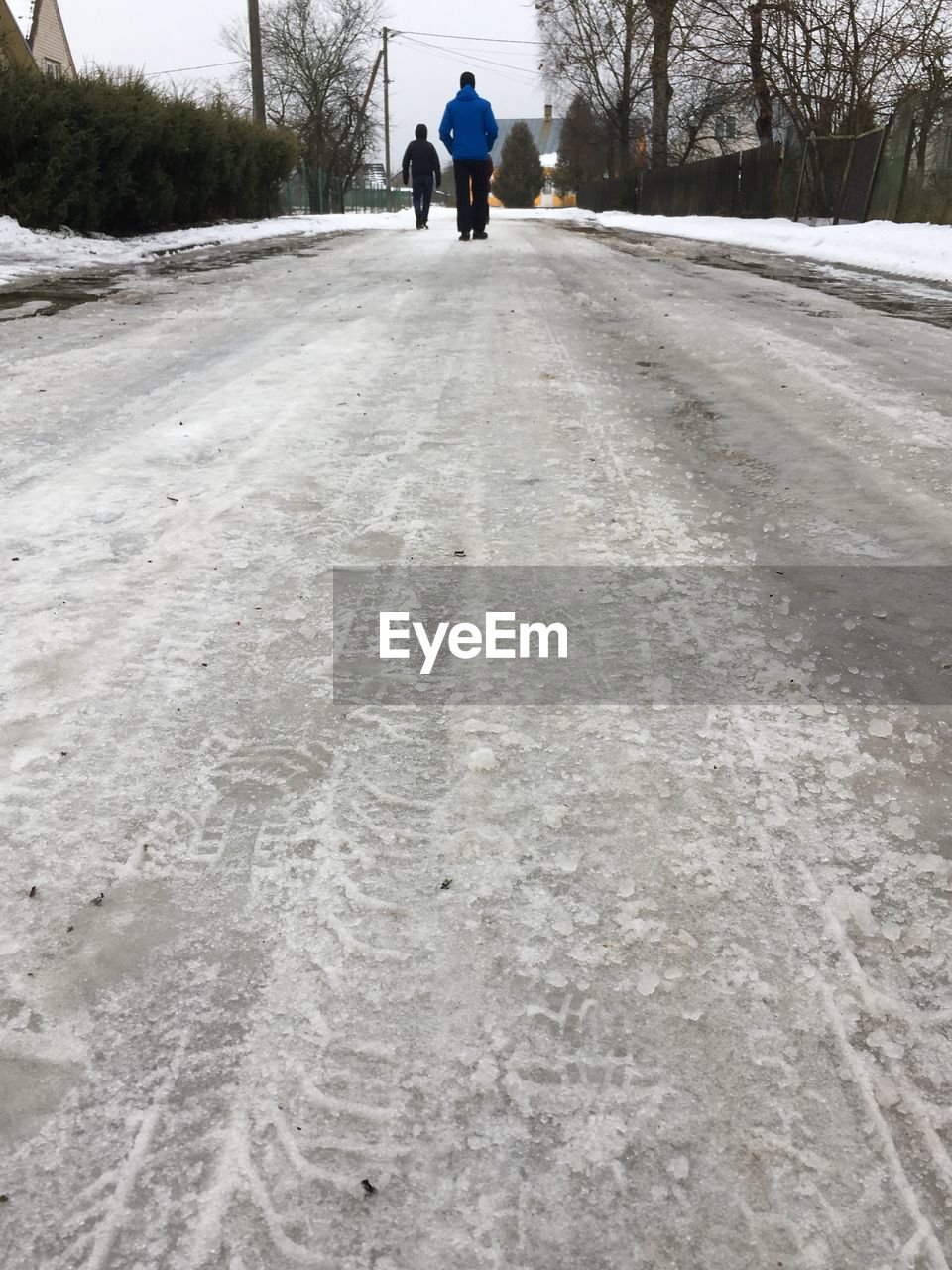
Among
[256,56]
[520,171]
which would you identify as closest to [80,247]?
[256,56]

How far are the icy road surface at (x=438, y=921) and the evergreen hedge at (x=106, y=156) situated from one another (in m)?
8.94

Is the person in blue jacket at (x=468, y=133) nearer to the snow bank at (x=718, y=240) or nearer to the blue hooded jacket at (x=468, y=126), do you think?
the blue hooded jacket at (x=468, y=126)

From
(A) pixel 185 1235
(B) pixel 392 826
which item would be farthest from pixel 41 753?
(A) pixel 185 1235

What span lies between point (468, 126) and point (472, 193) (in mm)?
803

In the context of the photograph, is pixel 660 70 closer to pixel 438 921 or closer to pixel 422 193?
pixel 422 193

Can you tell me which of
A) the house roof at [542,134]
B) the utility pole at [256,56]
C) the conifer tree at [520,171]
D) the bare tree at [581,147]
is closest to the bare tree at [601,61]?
the bare tree at [581,147]

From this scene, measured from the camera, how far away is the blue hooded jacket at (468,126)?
36.9ft

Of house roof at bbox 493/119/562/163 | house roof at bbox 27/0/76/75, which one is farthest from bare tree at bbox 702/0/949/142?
house roof at bbox 493/119/562/163

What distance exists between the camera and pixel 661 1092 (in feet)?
3.44

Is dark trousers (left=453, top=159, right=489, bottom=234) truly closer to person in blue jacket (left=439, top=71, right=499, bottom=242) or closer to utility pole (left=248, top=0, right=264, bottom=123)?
person in blue jacket (left=439, top=71, right=499, bottom=242)

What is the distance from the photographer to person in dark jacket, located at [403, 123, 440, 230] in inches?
643

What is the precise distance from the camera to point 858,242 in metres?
11.2

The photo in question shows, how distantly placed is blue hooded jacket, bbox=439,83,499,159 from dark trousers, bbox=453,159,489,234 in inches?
4.1

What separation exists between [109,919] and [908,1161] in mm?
1045
